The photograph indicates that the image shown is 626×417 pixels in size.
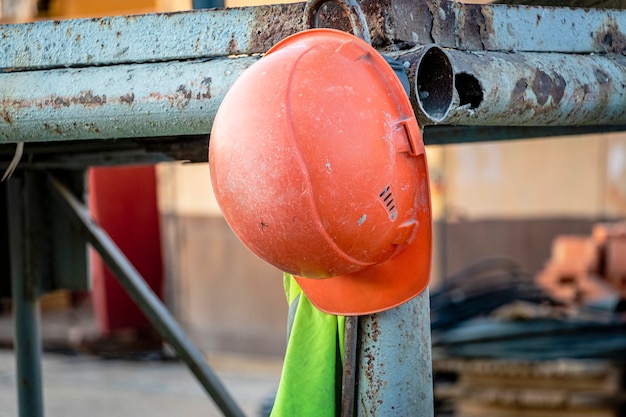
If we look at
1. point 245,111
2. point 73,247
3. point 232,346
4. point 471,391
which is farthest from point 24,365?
point 232,346

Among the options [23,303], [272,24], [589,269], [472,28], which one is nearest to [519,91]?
[472,28]

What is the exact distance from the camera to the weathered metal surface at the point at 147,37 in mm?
1803

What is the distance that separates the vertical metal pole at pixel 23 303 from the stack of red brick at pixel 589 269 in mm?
3655

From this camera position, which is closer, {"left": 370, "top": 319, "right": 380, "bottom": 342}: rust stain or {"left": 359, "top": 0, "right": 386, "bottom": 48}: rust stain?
{"left": 359, "top": 0, "right": 386, "bottom": 48}: rust stain

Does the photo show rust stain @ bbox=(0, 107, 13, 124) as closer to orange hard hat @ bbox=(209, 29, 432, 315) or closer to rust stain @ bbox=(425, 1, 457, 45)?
orange hard hat @ bbox=(209, 29, 432, 315)

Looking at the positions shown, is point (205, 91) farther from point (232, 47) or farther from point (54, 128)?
point (54, 128)

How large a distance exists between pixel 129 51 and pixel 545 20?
0.88 m

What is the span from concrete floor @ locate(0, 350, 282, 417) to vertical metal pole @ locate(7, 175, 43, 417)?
309cm

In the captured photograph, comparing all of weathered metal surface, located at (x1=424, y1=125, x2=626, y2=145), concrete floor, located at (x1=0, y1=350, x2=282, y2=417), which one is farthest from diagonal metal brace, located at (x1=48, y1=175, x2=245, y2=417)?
concrete floor, located at (x1=0, y1=350, x2=282, y2=417)

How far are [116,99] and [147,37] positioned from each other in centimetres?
15

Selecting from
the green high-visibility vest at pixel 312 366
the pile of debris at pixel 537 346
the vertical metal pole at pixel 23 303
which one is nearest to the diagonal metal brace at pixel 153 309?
the vertical metal pole at pixel 23 303

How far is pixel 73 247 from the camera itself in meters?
3.84

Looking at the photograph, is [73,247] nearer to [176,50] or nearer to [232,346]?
[176,50]

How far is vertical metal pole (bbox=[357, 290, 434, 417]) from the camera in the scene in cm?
175
